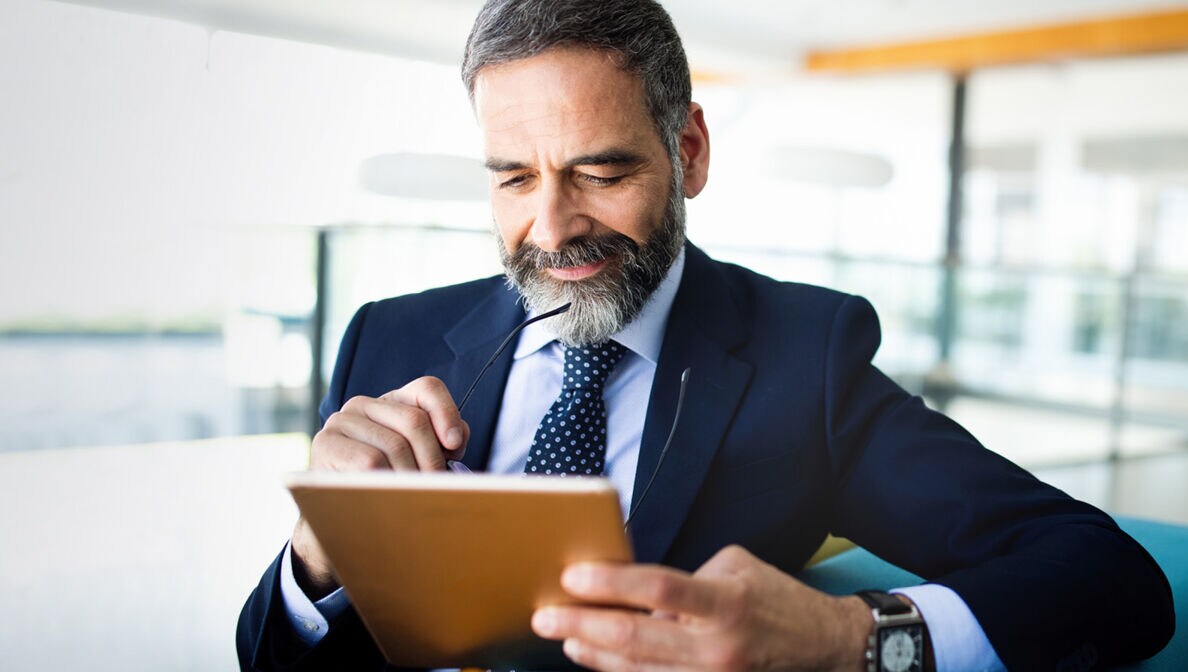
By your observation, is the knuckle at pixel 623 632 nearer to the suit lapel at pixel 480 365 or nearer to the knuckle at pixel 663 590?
the knuckle at pixel 663 590

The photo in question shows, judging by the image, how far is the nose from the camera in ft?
4.29

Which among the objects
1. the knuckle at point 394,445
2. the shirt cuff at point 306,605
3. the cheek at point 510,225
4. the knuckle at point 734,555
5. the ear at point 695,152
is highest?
the ear at point 695,152

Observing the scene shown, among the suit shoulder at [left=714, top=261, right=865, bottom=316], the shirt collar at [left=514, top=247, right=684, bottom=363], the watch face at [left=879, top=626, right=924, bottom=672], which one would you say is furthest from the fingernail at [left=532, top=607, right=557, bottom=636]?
the suit shoulder at [left=714, top=261, right=865, bottom=316]

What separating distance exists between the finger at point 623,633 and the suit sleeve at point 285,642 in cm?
47

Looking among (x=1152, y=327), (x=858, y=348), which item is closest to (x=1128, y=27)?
(x=1152, y=327)

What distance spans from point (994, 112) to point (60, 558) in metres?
8.65

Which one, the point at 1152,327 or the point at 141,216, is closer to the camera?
the point at 141,216

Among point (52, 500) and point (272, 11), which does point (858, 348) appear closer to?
point (52, 500)

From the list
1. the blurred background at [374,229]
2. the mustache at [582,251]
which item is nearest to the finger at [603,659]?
the mustache at [582,251]

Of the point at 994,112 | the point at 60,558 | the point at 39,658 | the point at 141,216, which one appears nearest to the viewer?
the point at 39,658

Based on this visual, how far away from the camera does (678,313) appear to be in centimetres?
143

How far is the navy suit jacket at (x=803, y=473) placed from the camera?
3.78 feet

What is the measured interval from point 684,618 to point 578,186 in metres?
0.67

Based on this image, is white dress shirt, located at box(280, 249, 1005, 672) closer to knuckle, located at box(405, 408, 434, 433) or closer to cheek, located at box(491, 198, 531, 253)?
cheek, located at box(491, 198, 531, 253)
